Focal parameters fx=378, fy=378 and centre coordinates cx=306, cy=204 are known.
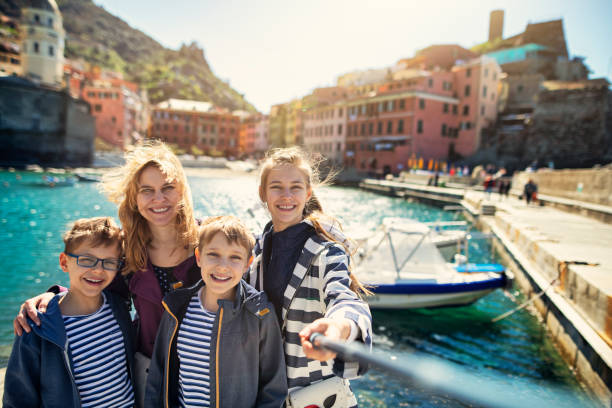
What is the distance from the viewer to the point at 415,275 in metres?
9.02

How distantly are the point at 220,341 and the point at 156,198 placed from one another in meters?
1.07

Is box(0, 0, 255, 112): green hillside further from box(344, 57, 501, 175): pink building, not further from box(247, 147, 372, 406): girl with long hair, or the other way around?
box(247, 147, 372, 406): girl with long hair

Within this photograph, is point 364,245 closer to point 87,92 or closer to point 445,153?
point 445,153

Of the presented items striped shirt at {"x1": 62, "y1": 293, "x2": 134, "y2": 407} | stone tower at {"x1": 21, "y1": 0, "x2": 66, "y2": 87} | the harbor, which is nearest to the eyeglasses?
striped shirt at {"x1": 62, "y1": 293, "x2": 134, "y2": 407}

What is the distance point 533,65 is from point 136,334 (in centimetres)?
7405

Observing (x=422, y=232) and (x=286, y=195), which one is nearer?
(x=286, y=195)

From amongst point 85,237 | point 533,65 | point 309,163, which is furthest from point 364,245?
point 533,65

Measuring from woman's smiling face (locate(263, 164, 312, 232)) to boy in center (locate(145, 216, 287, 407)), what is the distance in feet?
0.87

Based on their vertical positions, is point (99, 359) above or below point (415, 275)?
above

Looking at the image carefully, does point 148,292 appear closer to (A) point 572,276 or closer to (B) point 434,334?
(B) point 434,334

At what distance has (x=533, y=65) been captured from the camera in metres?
61.5

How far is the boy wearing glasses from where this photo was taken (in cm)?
206

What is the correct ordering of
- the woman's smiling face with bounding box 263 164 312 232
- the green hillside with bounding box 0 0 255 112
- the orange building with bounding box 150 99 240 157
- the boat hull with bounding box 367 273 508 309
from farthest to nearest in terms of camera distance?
the green hillside with bounding box 0 0 255 112 → the orange building with bounding box 150 99 240 157 → the boat hull with bounding box 367 273 508 309 → the woman's smiling face with bounding box 263 164 312 232

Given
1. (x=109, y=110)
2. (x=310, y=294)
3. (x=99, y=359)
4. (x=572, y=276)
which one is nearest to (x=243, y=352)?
(x=310, y=294)
